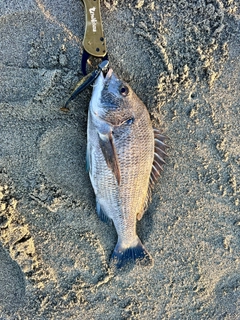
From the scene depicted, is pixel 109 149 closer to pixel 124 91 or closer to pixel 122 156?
pixel 122 156

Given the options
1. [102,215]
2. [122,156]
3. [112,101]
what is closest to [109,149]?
[122,156]

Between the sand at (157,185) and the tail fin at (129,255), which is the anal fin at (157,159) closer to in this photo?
the sand at (157,185)

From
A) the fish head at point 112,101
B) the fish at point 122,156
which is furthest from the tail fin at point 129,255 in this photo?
the fish head at point 112,101

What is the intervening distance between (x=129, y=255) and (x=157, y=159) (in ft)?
2.88

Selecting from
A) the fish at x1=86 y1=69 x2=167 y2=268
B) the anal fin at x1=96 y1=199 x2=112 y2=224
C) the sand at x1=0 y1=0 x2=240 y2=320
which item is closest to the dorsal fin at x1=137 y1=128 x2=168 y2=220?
the fish at x1=86 y1=69 x2=167 y2=268

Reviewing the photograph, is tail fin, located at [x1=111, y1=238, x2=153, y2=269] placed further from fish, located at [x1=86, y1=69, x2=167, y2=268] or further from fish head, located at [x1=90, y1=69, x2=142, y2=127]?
fish head, located at [x1=90, y1=69, x2=142, y2=127]

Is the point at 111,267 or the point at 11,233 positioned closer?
the point at 11,233

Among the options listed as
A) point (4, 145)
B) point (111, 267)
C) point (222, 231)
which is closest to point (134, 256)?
point (111, 267)

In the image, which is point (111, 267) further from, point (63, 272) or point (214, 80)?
point (214, 80)

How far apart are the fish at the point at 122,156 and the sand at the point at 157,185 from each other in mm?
146

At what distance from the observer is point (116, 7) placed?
230 centimetres

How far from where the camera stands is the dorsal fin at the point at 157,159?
7.57 feet

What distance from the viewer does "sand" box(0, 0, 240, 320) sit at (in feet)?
7.45

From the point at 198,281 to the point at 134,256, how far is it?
25.7 inches
